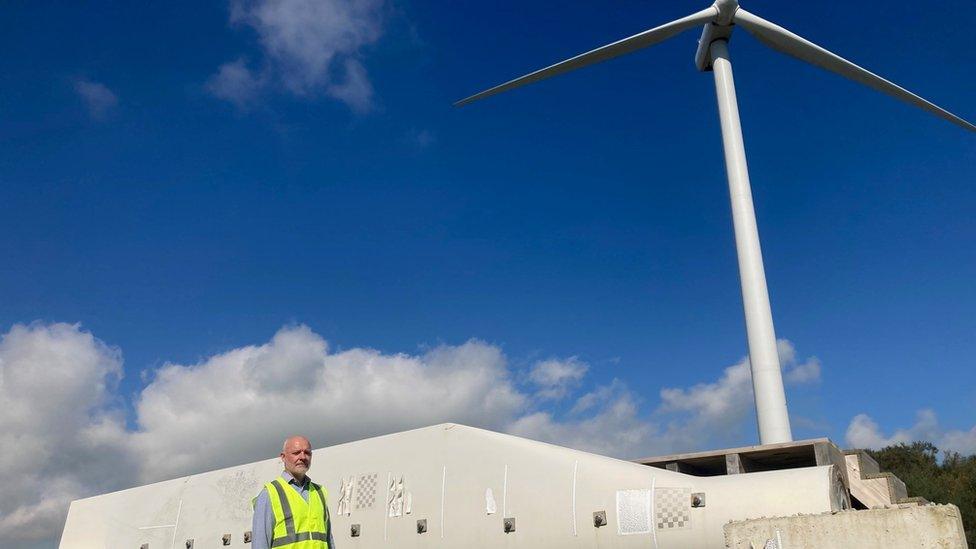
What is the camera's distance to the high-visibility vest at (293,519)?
6875 millimetres

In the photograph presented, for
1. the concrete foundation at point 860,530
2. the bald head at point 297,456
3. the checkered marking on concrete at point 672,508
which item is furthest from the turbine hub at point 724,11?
the bald head at point 297,456

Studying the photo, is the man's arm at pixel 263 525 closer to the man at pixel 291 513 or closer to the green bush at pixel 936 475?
the man at pixel 291 513

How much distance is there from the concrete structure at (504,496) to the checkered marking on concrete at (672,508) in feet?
0.05

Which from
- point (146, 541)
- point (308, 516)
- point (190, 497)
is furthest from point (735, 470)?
point (146, 541)

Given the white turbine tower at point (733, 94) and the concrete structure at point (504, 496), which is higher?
the white turbine tower at point (733, 94)

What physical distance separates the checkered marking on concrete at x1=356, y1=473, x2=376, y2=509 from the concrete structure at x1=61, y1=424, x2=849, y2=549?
0.9 inches

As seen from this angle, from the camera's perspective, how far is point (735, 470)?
1248 centimetres

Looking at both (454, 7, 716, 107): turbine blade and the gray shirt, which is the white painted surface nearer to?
(454, 7, 716, 107): turbine blade

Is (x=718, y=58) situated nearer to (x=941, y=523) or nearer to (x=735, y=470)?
(x=735, y=470)

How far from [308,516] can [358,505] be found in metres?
7.79

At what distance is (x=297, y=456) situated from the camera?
7094mm

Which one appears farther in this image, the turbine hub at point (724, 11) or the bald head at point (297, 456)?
the turbine hub at point (724, 11)

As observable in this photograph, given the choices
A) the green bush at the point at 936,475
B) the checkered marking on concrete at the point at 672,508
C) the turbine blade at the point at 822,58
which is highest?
the turbine blade at the point at 822,58

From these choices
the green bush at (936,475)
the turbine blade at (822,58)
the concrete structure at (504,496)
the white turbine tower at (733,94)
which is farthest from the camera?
the green bush at (936,475)
